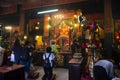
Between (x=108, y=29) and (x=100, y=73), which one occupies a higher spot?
(x=108, y=29)

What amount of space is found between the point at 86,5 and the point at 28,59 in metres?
4.98

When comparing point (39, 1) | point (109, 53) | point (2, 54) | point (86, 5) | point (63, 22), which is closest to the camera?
point (2, 54)

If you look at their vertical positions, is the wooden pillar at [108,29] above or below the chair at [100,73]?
above

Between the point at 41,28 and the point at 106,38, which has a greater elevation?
the point at 41,28

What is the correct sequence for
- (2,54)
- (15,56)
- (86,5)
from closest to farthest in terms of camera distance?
(2,54), (15,56), (86,5)

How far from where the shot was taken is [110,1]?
28.9ft

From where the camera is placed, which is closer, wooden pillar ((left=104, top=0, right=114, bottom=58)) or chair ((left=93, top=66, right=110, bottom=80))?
chair ((left=93, top=66, right=110, bottom=80))

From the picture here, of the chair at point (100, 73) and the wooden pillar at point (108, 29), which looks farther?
the wooden pillar at point (108, 29)

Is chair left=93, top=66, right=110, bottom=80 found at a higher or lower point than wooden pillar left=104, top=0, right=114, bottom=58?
lower

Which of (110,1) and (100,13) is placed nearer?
(110,1)

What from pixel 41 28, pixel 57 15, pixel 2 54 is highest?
pixel 57 15

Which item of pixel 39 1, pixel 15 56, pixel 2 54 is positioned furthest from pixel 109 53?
pixel 2 54

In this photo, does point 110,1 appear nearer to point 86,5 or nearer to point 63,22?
point 86,5

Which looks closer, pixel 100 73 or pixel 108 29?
pixel 100 73
